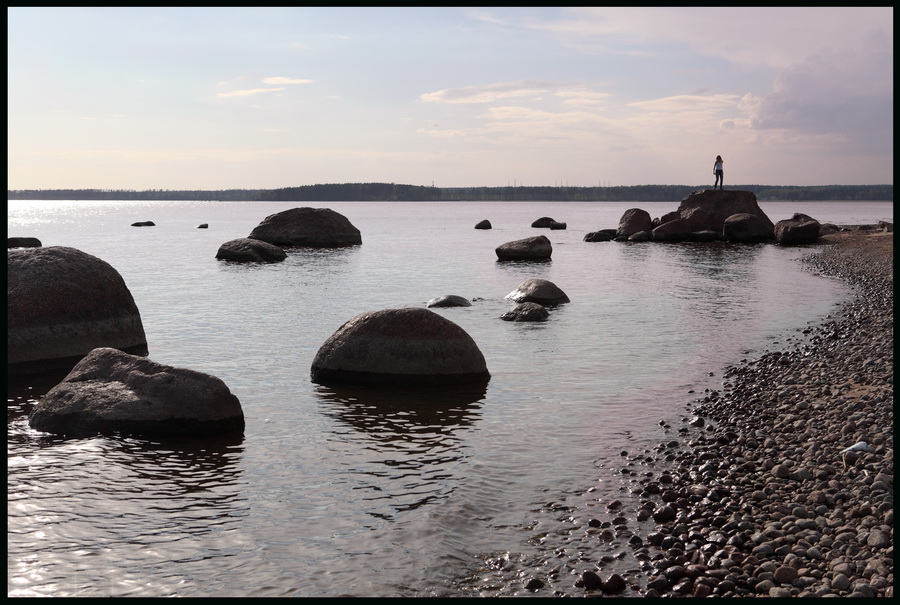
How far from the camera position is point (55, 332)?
1612cm

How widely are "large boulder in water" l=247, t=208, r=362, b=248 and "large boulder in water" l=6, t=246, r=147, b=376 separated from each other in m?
37.6

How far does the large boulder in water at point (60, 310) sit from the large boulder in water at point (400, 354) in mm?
5002

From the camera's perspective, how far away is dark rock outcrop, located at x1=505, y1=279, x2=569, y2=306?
2612cm

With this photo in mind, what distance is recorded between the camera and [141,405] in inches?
455

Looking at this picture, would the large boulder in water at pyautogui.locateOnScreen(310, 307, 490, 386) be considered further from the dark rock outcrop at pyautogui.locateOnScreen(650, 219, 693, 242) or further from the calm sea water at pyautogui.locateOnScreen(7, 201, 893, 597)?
the dark rock outcrop at pyautogui.locateOnScreen(650, 219, 693, 242)

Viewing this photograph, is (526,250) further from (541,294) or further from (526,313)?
(526,313)

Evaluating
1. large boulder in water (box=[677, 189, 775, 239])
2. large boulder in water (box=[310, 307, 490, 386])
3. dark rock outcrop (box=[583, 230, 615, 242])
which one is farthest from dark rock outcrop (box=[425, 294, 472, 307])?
dark rock outcrop (box=[583, 230, 615, 242])

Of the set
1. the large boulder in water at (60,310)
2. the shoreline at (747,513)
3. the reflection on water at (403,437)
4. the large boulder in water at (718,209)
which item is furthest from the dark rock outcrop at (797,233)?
the large boulder in water at (60,310)

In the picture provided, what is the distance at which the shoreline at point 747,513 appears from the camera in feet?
23.4

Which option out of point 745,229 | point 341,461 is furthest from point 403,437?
point 745,229

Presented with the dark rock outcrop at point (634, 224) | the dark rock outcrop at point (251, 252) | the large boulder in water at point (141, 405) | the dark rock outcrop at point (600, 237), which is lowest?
the large boulder in water at point (141, 405)

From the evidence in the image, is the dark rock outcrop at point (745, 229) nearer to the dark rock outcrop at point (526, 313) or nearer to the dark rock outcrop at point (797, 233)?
the dark rock outcrop at point (797, 233)

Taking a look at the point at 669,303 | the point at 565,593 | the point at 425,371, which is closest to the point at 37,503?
the point at 565,593

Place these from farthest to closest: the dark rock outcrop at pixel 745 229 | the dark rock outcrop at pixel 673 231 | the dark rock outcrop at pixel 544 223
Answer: the dark rock outcrop at pixel 544 223, the dark rock outcrop at pixel 673 231, the dark rock outcrop at pixel 745 229
